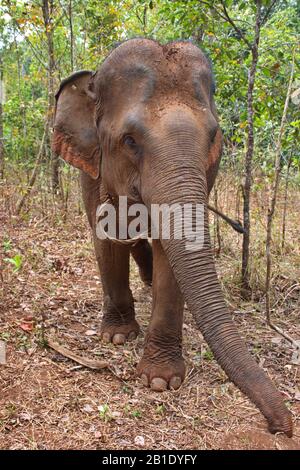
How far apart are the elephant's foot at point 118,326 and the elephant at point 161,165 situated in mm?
10

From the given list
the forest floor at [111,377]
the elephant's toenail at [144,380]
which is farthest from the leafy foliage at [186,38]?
the elephant's toenail at [144,380]

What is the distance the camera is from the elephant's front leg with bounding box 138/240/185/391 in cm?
393

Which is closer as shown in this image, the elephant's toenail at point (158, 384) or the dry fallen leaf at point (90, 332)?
the elephant's toenail at point (158, 384)

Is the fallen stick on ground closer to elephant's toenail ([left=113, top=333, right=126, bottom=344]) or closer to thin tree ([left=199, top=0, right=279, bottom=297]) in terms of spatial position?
elephant's toenail ([left=113, top=333, right=126, bottom=344])

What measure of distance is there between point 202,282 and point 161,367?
1052 millimetres

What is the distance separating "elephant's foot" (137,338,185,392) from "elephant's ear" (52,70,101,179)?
4.46 ft

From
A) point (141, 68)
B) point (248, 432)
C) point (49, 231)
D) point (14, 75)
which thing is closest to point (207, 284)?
point (248, 432)

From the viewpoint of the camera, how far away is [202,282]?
3.20m

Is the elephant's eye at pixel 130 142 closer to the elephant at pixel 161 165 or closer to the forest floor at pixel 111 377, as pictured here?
the elephant at pixel 161 165

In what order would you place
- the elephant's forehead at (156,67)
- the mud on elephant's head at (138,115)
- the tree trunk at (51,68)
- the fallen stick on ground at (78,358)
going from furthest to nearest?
1. the tree trunk at (51,68)
2. the fallen stick on ground at (78,358)
3. the elephant's forehead at (156,67)
4. the mud on elephant's head at (138,115)

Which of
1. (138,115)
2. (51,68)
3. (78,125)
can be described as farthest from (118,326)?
(51,68)

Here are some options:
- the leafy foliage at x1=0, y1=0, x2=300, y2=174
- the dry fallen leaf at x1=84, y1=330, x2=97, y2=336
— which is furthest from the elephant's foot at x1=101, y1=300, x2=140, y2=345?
the leafy foliage at x1=0, y1=0, x2=300, y2=174

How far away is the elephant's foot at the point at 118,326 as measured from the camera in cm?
471

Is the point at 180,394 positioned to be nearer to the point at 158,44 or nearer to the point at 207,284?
the point at 207,284
